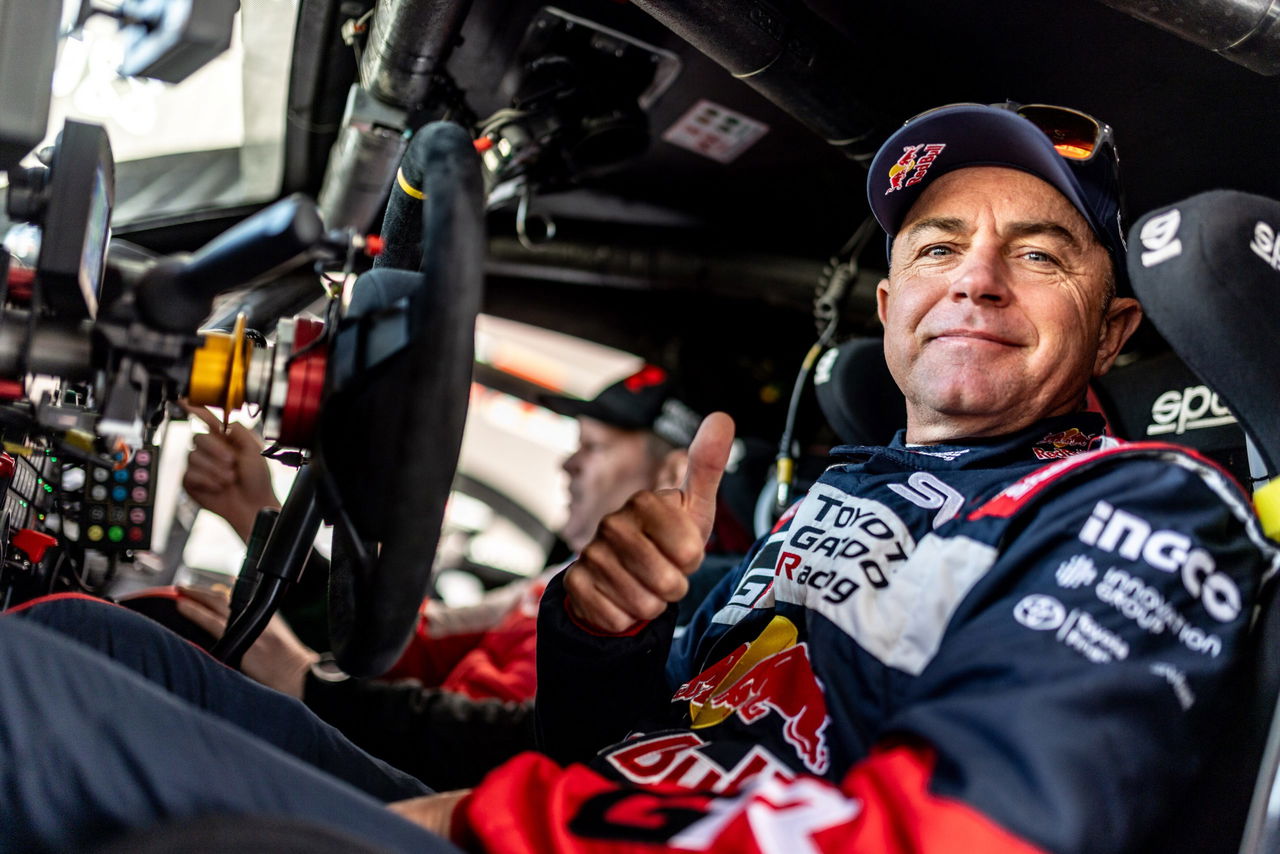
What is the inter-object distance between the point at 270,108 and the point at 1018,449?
5.13 feet

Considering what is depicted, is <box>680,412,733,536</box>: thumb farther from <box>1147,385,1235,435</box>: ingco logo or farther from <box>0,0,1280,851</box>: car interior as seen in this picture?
<box>1147,385,1235,435</box>: ingco logo

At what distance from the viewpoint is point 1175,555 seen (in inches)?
30.6

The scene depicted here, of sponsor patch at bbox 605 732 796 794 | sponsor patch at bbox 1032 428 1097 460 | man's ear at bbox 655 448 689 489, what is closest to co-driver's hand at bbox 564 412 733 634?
sponsor patch at bbox 605 732 796 794

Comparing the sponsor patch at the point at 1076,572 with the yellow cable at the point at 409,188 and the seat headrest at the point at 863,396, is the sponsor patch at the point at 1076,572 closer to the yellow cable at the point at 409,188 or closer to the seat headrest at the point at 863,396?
the yellow cable at the point at 409,188

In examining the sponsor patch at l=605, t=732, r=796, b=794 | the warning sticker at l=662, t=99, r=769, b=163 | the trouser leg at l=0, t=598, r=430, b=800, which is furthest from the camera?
the warning sticker at l=662, t=99, r=769, b=163

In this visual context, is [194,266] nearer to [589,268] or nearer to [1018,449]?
[1018,449]

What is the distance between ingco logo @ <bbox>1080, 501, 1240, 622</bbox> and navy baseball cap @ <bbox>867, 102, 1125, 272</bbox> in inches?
21.0

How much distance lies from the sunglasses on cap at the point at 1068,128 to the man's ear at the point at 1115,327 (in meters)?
0.18

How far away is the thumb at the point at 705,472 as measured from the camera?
0.87 metres

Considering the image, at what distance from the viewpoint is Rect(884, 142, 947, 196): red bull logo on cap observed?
4.19 feet

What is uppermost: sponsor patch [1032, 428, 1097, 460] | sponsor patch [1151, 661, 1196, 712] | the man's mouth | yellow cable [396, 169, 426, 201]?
yellow cable [396, 169, 426, 201]


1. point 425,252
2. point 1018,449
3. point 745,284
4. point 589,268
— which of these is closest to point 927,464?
point 1018,449

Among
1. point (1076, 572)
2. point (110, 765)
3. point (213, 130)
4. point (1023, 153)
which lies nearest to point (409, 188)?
point (110, 765)

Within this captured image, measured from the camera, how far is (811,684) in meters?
0.93
